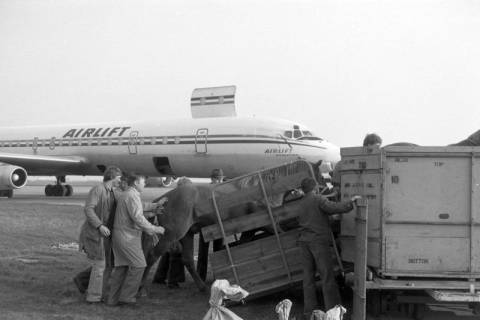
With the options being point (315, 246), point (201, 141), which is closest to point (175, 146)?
point (201, 141)

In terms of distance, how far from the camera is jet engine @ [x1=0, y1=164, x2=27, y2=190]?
2356 cm

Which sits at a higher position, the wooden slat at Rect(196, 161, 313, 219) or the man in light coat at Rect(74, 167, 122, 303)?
the wooden slat at Rect(196, 161, 313, 219)

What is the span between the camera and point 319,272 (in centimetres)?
677

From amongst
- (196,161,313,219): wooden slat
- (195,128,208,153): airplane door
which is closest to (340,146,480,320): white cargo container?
(196,161,313,219): wooden slat

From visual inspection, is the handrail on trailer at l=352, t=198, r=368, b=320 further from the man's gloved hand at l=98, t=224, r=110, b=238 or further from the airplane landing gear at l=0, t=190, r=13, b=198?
the airplane landing gear at l=0, t=190, r=13, b=198

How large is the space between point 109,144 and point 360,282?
20.4 metres

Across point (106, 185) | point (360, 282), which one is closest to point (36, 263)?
point (106, 185)

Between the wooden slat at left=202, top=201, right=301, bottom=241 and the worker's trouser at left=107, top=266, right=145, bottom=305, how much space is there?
0.97m

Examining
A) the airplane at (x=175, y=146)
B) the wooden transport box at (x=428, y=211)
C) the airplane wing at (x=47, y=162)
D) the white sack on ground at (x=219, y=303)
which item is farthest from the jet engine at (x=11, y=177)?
the wooden transport box at (x=428, y=211)

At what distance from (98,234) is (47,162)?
19521 millimetres

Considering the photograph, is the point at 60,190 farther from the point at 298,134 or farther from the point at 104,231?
the point at 104,231

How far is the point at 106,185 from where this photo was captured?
772 centimetres

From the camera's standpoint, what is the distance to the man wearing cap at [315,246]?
6699 millimetres

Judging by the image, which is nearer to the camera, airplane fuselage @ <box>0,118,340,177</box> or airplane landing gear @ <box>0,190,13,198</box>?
airplane fuselage @ <box>0,118,340,177</box>
